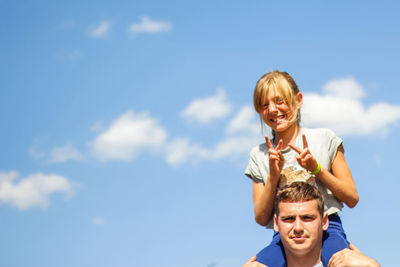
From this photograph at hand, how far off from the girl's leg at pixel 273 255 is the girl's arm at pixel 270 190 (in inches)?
13.2

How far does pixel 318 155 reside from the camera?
707 cm

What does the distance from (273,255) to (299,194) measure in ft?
3.04

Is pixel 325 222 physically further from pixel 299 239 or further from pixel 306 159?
pixel 306 159

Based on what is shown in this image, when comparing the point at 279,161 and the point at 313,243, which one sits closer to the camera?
the point at 313,243

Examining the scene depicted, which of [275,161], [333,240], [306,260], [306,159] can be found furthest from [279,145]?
[306,260]

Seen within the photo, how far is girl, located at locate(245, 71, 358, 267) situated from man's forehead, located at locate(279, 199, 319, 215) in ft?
1.32

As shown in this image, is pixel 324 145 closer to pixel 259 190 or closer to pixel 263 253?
pixel 259 190

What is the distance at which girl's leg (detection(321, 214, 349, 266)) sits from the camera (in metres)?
6.45

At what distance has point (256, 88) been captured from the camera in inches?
290

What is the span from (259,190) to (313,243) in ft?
4.10

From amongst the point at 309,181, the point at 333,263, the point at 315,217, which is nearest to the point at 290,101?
the point at 309,181

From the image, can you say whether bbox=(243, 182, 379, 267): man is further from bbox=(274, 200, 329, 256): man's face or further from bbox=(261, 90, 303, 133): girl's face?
bbox=(261, 90, 303, 133): girl's face

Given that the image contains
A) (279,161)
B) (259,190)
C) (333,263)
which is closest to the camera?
(333,263)

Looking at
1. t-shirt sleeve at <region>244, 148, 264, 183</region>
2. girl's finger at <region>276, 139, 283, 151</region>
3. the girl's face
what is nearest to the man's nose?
girl's finger at <region>276, 139, 283, 151</region>
